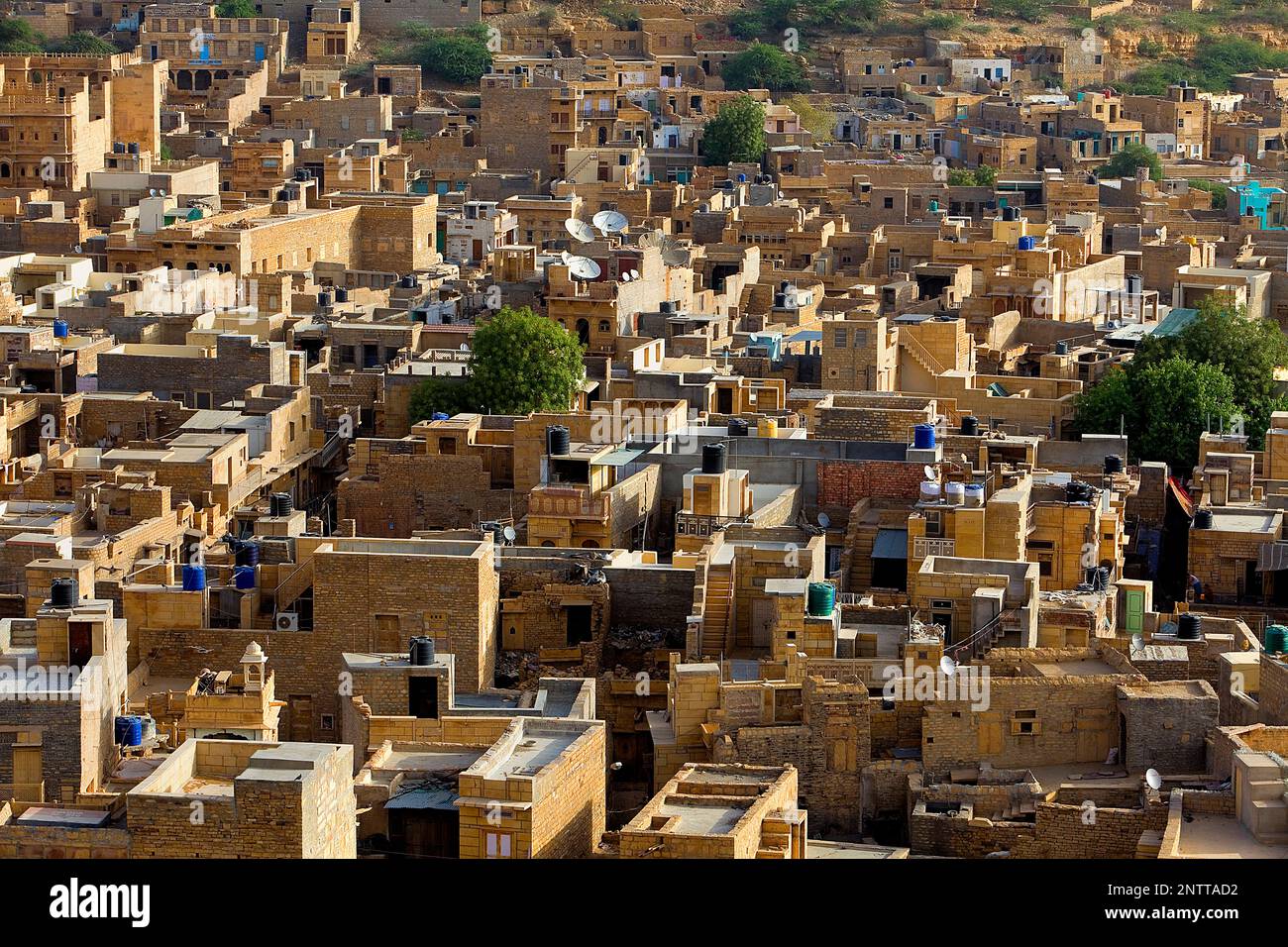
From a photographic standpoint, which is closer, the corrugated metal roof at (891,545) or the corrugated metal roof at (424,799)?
the corrugated metal roof at (424,799)

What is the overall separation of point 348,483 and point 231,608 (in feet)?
27.2

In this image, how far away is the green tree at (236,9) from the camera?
100562 mm

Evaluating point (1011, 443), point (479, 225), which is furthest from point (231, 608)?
point (479, 225)

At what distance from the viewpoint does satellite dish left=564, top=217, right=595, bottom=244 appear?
64.2m

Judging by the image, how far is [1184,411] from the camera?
49.1m

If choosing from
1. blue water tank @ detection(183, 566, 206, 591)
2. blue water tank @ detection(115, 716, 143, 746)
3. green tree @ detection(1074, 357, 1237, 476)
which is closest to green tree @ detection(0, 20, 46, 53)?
green tree @ detection(1074, 357, 1237, 476)

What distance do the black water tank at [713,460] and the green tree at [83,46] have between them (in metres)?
62.7

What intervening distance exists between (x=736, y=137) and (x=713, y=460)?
48660 mm

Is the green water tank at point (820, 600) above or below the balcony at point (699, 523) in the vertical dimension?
above

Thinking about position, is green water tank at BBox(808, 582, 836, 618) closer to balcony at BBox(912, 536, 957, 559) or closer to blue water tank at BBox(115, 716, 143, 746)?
balcony at BBox(912, 536, 957, 559)

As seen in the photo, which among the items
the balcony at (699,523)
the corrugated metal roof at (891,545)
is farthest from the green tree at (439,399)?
the corrugated metal roof at (891,545)

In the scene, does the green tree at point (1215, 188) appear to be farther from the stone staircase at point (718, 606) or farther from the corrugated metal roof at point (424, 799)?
the corrugated metal roof at point (424, 799)

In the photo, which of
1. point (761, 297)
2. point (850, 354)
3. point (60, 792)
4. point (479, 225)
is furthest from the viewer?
point (479, 225)
